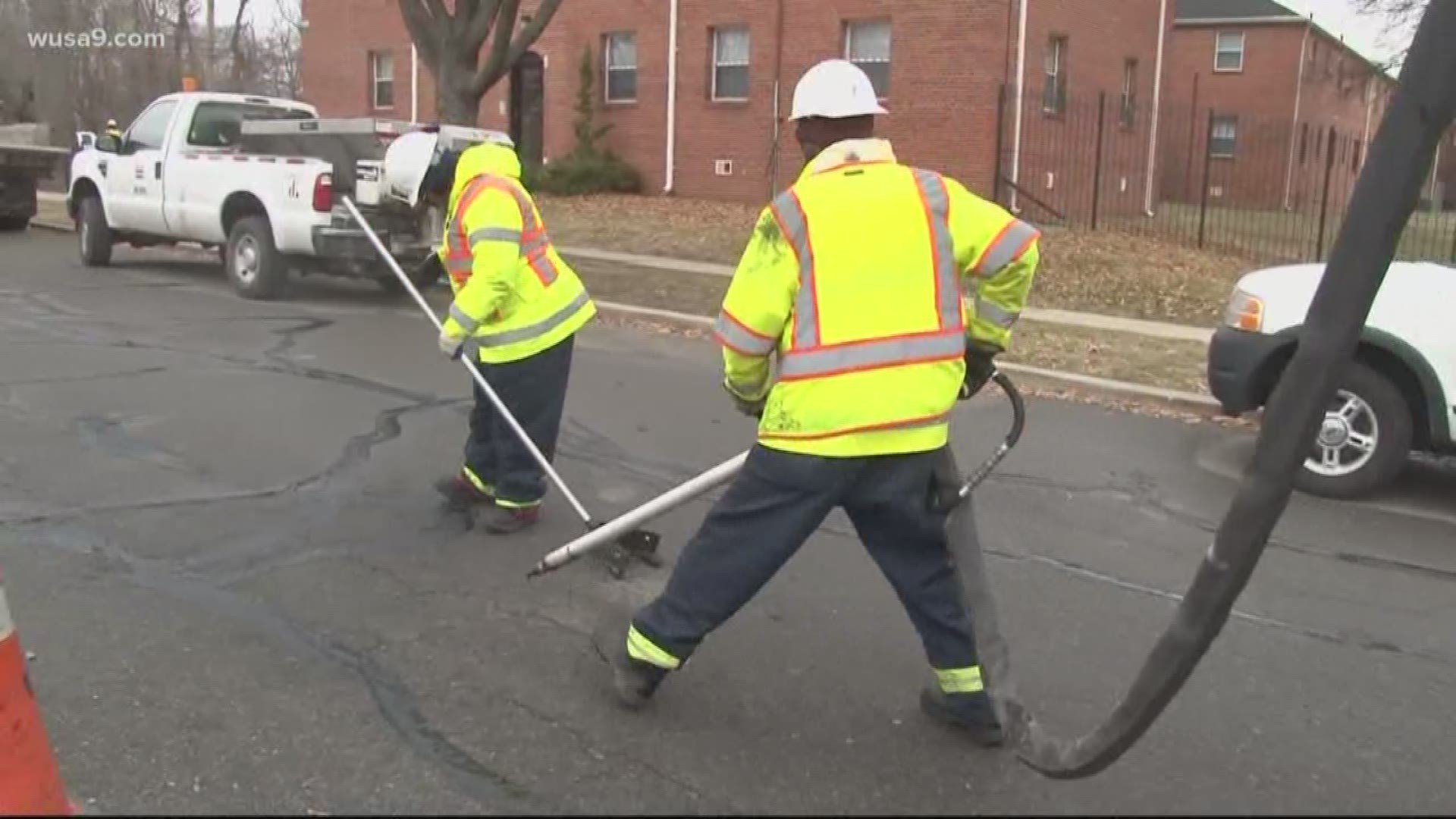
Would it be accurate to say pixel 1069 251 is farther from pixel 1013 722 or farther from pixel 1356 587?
pixel 1013 722

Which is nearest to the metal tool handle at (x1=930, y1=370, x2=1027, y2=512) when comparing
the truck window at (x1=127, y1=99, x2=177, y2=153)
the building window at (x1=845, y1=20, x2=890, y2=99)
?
the truck window at (x1=127, y1=99, x2=177, y2=153)

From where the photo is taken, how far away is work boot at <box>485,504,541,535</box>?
582cm

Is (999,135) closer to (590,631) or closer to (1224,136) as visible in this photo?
(590,631)

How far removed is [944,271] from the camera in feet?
11.5

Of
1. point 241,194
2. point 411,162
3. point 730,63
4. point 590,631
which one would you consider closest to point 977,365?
point 590,631

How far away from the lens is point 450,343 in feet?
17.5

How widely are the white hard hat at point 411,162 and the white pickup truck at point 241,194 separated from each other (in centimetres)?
490

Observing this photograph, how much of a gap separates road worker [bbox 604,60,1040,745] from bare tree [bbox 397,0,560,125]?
1302 centimetres

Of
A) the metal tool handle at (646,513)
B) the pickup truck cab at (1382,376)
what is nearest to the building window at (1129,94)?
the pickup truck cab at (1382,376)

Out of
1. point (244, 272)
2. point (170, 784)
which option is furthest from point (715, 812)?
point (244, 272)

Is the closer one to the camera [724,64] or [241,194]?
[241,194]

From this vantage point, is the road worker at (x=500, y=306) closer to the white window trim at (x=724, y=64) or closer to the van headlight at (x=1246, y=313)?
the van headlight at (x=1246, y=313)

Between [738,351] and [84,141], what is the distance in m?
15.0

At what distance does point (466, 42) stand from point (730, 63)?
33.4 feet
